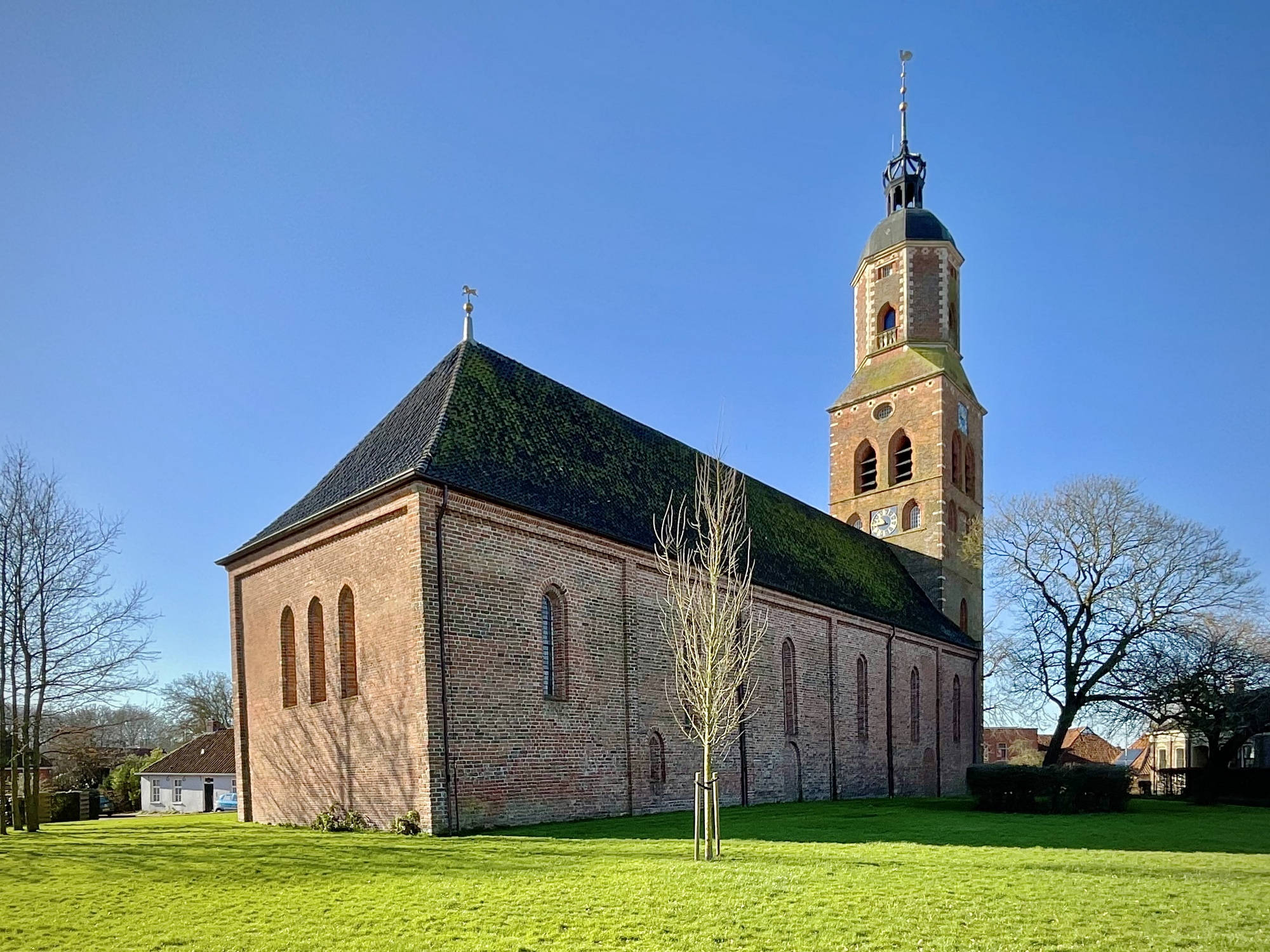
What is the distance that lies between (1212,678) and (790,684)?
17.6m

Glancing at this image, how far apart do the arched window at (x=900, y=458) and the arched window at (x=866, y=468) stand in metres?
1.03

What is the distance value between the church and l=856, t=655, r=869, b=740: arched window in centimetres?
14

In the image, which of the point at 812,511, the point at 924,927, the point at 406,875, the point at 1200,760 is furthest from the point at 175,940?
the point at 1200,760

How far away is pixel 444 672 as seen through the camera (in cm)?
1571

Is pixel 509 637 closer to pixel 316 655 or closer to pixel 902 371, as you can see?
pixel 316 655

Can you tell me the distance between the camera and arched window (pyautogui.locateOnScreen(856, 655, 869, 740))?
2952 centimetres

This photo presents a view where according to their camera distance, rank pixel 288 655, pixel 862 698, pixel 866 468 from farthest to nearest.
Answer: pixel 866 468, pixel 862 698, pixel 288 655

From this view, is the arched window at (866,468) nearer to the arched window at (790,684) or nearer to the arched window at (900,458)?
the arched window at (900,458)

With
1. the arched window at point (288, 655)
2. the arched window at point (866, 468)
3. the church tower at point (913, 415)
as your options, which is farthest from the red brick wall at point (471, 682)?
the arched window at point (866, 468)

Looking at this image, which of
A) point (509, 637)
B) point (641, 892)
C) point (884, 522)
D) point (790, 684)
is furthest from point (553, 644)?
point (884, 522)

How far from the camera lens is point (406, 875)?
11.1m

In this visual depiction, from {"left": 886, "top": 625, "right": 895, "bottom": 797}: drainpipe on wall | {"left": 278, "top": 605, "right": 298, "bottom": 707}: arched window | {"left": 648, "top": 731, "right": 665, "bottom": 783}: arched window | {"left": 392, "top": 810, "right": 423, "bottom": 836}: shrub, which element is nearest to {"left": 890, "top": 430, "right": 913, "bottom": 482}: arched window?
{"left": 886, "top": 625, "right": 895, "bottom": 797}: drainpipe on wall

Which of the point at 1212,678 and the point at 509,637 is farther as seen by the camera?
the point at 1212,678

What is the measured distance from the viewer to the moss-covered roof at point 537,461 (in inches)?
703
